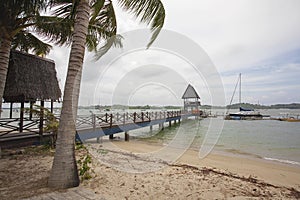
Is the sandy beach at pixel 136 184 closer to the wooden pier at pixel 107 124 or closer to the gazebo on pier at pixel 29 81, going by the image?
the gazebo on pier at pixel 29 81

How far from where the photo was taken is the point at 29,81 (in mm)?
8633

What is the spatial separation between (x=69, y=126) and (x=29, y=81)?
6.10 m

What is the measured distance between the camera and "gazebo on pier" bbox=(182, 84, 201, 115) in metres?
41.0

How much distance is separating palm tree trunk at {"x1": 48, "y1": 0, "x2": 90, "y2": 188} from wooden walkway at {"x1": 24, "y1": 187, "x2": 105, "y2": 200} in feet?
0.63

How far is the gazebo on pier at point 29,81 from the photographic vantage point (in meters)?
8.10

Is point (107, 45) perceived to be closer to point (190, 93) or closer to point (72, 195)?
point (72, 195)

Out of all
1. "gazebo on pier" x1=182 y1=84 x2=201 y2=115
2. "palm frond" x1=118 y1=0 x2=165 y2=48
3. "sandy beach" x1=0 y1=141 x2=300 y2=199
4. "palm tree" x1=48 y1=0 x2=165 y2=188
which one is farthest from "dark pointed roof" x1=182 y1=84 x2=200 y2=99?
"palm tree" x1=48 y1=0 x2=165 y2=188

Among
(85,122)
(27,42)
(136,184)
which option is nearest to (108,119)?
(85,122)

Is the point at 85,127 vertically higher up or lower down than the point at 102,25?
lower down

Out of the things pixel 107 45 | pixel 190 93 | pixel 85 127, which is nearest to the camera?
pixel 107 45

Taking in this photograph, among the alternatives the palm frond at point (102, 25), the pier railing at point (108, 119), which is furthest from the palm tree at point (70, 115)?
the pier railing at point (108, 119)

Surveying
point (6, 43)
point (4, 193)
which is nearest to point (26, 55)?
point (6, 43)

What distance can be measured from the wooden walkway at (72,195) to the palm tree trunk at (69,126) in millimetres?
192

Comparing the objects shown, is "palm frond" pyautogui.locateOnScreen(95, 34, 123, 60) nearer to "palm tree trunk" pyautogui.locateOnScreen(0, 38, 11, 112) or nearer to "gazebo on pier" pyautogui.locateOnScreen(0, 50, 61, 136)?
"palm tree trunk" pyautogui.locateOnScreen(0, 38, 11, 112)
